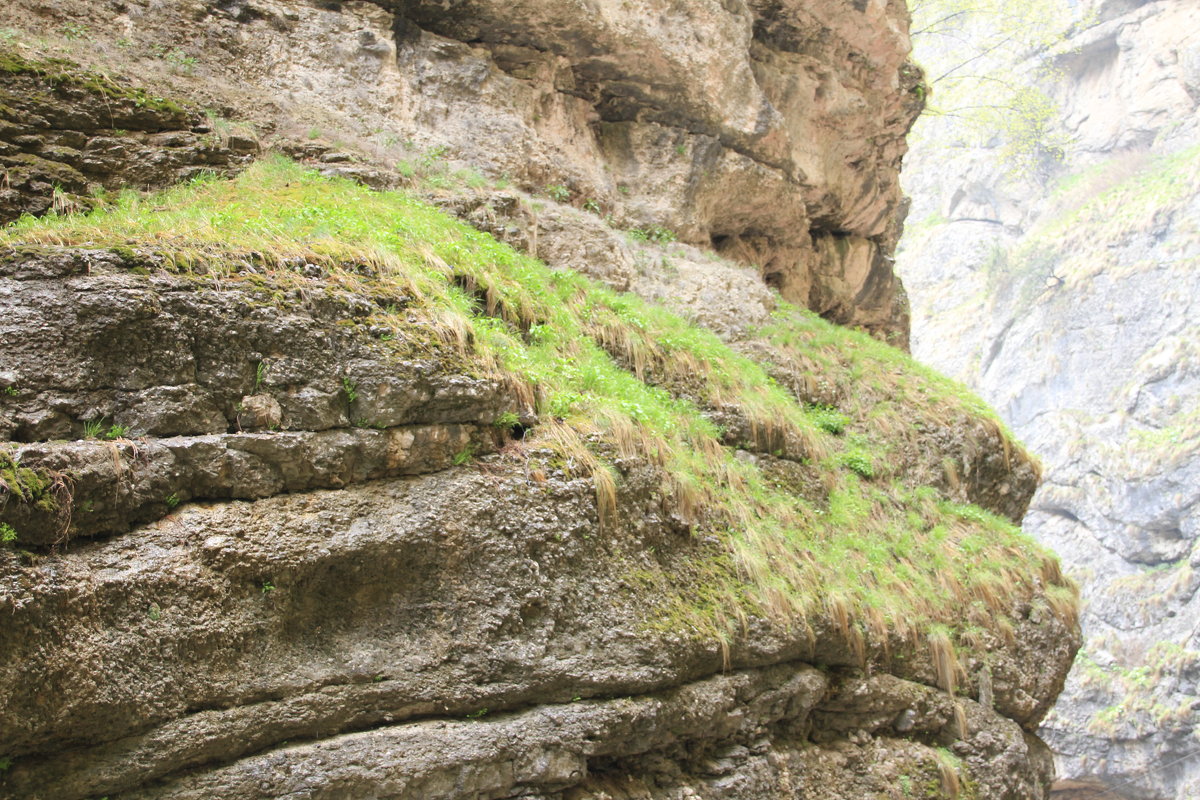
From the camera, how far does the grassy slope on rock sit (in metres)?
5.89

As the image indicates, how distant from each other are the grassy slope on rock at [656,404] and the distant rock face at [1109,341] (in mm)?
15469

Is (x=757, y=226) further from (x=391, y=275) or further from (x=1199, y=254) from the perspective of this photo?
(x=1199, y=254)

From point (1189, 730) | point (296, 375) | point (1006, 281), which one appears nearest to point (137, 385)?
point (296, 375)

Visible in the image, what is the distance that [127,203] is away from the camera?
6.98m

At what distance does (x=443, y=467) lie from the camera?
18.0ft

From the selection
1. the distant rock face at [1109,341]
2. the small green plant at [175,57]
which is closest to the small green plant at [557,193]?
the small green plant at [175,57]

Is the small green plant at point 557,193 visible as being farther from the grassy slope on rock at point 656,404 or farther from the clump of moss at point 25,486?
the clump of moss at point 25,486

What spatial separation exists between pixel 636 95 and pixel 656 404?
20.4 ft

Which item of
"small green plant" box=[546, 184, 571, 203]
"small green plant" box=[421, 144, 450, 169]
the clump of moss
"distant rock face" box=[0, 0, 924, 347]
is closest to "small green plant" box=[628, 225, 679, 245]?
"distant rock face" box=[0, 0, 924, 347]

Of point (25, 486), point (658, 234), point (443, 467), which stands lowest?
point (25, 486)

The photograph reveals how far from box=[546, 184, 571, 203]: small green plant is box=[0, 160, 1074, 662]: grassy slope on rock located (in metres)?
2.20

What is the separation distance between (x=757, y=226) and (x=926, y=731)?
28.7 ft

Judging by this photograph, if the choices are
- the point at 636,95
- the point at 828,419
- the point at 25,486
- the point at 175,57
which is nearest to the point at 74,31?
the point at 175,57

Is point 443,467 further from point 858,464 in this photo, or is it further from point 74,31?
point 74,31
